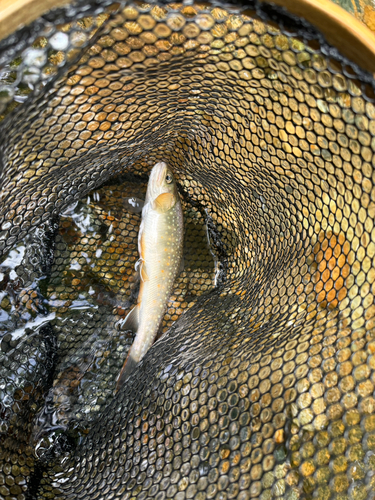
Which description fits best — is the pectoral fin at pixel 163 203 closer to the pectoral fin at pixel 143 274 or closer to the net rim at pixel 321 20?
the pectoral fin at pixel 143 274

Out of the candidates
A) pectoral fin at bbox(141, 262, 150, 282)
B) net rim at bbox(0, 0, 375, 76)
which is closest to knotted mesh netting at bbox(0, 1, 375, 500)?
net rim at bbox(0, 0, 375, 76)

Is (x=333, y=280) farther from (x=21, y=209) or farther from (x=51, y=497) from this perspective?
(x=51, y=497)

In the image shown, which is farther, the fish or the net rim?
the fish

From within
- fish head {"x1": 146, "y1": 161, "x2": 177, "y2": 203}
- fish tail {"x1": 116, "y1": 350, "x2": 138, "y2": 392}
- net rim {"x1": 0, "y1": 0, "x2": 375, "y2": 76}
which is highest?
net rim {"x1": 0, "y1": 0, "x2": 375, "y2": 76}

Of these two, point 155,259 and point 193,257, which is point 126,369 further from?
point 193,257

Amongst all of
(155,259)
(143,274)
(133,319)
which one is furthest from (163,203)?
(133,319)

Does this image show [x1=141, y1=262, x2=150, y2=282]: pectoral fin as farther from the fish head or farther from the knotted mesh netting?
the fish head
